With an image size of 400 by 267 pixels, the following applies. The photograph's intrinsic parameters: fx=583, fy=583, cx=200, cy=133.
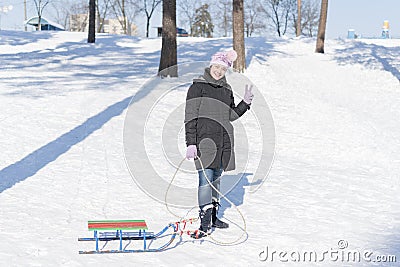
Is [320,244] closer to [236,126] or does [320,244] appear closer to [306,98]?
[236,126]

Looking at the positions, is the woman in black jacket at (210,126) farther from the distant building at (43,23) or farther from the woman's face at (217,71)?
the distant building at (43,23)

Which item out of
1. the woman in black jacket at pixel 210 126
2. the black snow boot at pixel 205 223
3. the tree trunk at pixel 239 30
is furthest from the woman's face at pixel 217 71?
the tree trunk at pixel 239 30

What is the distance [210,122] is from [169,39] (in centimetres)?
1163

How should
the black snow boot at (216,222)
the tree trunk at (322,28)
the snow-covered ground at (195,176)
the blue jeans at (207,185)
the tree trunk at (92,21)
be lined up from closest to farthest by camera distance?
the snow-covered ground at (195,176), the blue jeans at (207,185), the black snow boot at (216,222), the tree trunk at (322,28), the tree trunk at (92,21)

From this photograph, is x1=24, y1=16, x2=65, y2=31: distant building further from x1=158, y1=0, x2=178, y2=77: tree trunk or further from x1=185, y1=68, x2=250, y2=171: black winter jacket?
x1=185, y1=68, x2=250, y2=171: black winter jacket

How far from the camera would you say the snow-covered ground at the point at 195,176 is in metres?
5.86

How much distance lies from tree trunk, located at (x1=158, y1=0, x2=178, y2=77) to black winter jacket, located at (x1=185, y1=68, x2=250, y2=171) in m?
11.3

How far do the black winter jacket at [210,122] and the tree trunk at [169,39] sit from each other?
11.3 metres

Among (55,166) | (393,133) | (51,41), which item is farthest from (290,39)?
(55,166)

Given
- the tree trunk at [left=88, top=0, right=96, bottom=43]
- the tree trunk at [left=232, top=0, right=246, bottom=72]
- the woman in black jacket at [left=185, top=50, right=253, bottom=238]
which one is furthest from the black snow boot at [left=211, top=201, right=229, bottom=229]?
the tree trunk at [left=88, top=0, right=96, bottom=43]

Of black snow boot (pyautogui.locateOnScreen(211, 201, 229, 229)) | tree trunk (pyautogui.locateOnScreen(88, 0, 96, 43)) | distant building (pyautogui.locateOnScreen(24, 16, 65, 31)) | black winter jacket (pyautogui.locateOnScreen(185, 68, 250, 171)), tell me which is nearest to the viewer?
black winter jacket (pyautogui.locateOnScreen(185, 68, 250, 171))

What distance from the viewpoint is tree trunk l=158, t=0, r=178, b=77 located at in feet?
56.3

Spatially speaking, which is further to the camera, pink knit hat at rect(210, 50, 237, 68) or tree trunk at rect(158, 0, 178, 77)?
tree trunk at rect(158, 0, 178, 77)

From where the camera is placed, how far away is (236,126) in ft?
42.9
